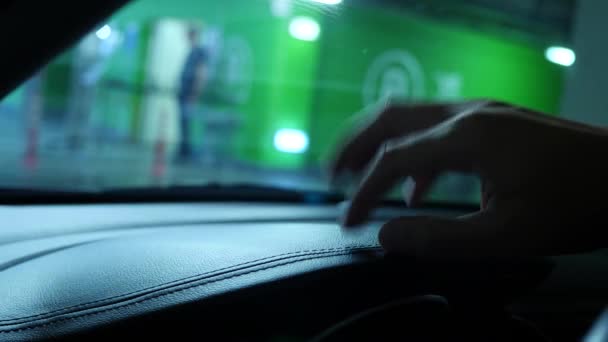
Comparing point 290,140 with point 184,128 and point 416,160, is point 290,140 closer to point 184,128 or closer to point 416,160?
point 184,128

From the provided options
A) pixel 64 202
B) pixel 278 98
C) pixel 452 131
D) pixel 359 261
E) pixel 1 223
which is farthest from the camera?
pixel 278 98

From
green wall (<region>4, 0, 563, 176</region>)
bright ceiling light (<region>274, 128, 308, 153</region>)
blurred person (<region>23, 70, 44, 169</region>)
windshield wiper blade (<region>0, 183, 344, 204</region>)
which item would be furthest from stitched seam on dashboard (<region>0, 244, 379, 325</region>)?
bright ceiling light (<region>274, 128, 308, 153</region>)

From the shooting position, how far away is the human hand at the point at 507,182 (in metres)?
0.84

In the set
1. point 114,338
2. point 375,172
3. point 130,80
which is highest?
point 130,80

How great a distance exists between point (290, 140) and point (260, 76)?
1.54 meters

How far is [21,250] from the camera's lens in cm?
142

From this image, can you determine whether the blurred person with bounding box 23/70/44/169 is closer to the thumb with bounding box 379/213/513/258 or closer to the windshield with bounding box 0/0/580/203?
the windshield with bounding box 0/0/580/203

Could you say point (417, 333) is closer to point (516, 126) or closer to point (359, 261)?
point (359, 261)

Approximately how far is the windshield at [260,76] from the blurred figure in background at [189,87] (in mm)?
24

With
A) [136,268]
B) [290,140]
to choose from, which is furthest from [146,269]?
[290,140]

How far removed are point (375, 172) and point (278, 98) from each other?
42.3ft

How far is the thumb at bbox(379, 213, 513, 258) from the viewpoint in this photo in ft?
2.73

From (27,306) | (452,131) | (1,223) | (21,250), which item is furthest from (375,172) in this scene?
(1,223)

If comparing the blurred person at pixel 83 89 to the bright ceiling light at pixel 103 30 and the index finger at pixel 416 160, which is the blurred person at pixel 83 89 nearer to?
the bright ceiling light at pixel 103 30
